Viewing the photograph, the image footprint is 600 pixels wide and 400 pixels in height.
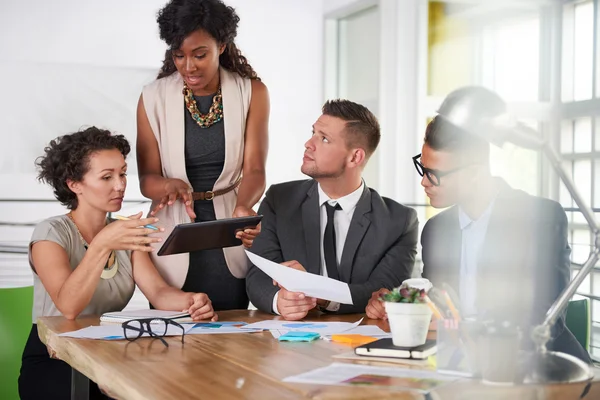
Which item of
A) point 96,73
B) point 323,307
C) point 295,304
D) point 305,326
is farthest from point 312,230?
point 96,73

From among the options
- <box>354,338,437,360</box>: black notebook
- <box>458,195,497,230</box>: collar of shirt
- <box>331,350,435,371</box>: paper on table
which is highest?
<box>458,195,497,230</box>: collar of shirt

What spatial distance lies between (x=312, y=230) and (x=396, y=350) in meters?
0.84

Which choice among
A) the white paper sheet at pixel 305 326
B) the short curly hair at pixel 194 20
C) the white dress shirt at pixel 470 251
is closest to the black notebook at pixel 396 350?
the white paper sheet at pixel 305 326

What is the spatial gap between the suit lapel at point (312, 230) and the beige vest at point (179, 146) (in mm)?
213

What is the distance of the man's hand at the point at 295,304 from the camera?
174cm

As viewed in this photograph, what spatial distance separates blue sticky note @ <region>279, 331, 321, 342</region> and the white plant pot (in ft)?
0.72

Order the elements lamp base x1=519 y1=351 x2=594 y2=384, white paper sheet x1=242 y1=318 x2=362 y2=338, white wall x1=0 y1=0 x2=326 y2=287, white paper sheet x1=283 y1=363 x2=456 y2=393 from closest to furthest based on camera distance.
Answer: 1. lamp base x1=519 y1=351 x2=594 y2=384
2. white paper sheet x1=283 y1=363 x2=456 y2=393
3. white paper sheet x1=242 y1=318 x2=362 y2=338
4. white wall x1=0 y1=0 x2=326 y2=287

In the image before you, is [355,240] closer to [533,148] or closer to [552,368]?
[552,368]

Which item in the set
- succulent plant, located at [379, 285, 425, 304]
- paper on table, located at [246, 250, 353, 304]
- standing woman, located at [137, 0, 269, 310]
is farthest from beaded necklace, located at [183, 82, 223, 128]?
succulent plant, located at [379, 285, 425, 304]

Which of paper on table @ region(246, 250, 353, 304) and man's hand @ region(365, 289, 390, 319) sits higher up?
paper on table @ region(246, 250, 353, 304)

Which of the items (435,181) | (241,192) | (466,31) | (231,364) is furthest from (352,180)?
(466,31)

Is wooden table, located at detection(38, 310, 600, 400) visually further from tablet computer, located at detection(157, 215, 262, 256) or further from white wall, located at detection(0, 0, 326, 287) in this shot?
white wall, located at detection(0, 0, 326, 287)

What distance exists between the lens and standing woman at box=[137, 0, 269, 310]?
209 centimetres

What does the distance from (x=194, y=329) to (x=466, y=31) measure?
103 cm
